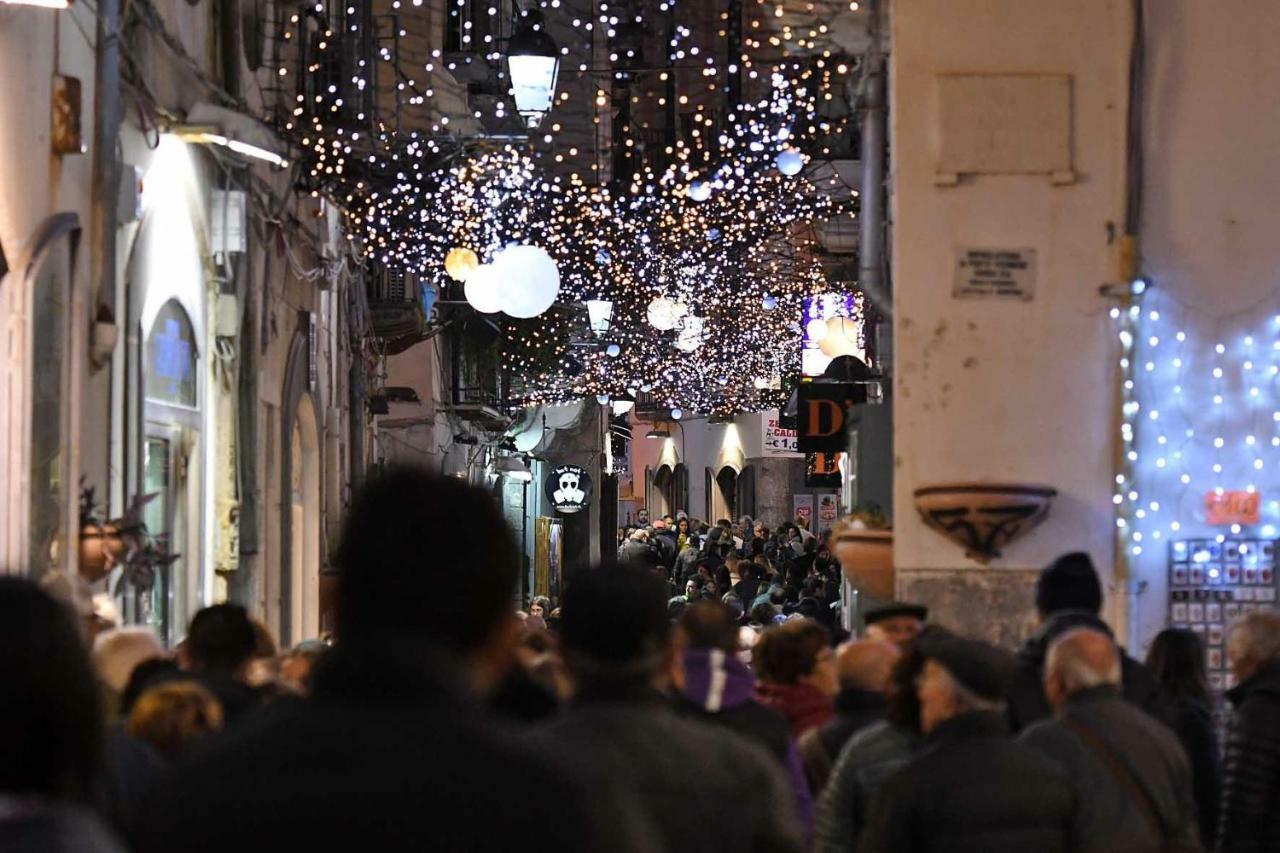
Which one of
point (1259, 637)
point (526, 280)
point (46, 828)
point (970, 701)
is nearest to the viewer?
point (46, 828)

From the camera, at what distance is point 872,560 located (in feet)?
39.4

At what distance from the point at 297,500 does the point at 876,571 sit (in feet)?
31.4

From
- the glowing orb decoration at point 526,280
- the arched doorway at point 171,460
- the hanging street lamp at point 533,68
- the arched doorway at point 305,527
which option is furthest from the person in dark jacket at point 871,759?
the arched doorway at point 305,527

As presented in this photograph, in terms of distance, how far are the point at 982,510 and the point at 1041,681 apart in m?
3.95

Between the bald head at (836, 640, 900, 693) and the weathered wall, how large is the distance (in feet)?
14.8

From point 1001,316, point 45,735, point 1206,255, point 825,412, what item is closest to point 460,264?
point 825,412

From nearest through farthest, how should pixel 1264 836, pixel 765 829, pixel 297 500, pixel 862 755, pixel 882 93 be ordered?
pixel 765 829
pixel 862 755
pixel 1264 836
pixel 882 93
pixel 297 500

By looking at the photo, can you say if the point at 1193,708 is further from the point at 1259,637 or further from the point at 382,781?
the point at 382,781

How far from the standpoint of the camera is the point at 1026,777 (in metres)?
5.12

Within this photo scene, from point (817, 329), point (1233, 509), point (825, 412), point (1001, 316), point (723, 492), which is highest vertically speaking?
point (817, 329)

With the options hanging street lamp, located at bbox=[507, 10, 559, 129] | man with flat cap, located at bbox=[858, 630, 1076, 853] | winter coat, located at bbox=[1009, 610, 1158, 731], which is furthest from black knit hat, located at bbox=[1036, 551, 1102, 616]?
hanging street lamp, located at bbox=[507, 10, 559, 129]

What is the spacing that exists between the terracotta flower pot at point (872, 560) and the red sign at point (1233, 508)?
5.81 ft

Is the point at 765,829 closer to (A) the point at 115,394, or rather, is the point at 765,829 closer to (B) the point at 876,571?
(B) the point at 876,571

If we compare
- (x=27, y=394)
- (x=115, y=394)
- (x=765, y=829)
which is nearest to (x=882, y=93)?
(x=115, y=394)
